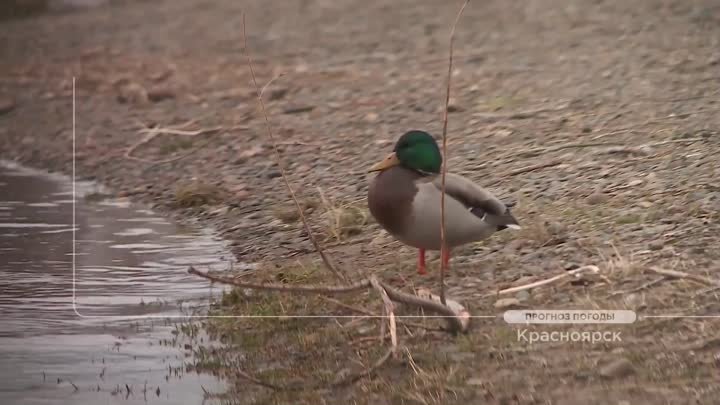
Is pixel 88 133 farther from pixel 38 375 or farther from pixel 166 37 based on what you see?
pixel 38 375

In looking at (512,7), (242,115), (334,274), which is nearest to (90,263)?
(334,274)

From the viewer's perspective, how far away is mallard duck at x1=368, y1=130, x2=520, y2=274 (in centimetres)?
379

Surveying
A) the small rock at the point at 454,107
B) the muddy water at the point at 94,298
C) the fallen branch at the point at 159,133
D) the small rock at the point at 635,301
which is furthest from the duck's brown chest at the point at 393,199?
the fallen branch at the point at 159,133

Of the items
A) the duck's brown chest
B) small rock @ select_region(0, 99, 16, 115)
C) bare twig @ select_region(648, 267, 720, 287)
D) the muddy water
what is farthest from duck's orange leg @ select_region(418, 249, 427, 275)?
small rock @ select_region(0, 99, 16, 115)

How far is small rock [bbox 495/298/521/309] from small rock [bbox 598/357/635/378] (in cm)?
37

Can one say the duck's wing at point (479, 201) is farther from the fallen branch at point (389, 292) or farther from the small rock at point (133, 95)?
the small rock at point (133, 95)

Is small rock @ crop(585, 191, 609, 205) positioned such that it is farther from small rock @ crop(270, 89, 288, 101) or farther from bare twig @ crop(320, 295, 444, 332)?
small rock @ crop(270, 89, 288, 101)

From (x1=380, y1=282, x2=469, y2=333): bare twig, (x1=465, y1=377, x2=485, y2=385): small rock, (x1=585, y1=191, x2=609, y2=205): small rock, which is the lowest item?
(x1=585, y1=191, x2=609, y2=205): small rock

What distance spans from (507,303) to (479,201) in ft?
1.22

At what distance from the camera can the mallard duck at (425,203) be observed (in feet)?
12.4

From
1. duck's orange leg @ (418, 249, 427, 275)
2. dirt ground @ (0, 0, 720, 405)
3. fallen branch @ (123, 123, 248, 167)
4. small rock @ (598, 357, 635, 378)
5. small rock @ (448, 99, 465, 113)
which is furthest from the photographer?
fallen branch @ (123, 123, 248, 167)

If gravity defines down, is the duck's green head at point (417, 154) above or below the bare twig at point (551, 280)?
above

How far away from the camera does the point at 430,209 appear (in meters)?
3.78

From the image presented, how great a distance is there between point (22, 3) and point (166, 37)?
2.61ft
